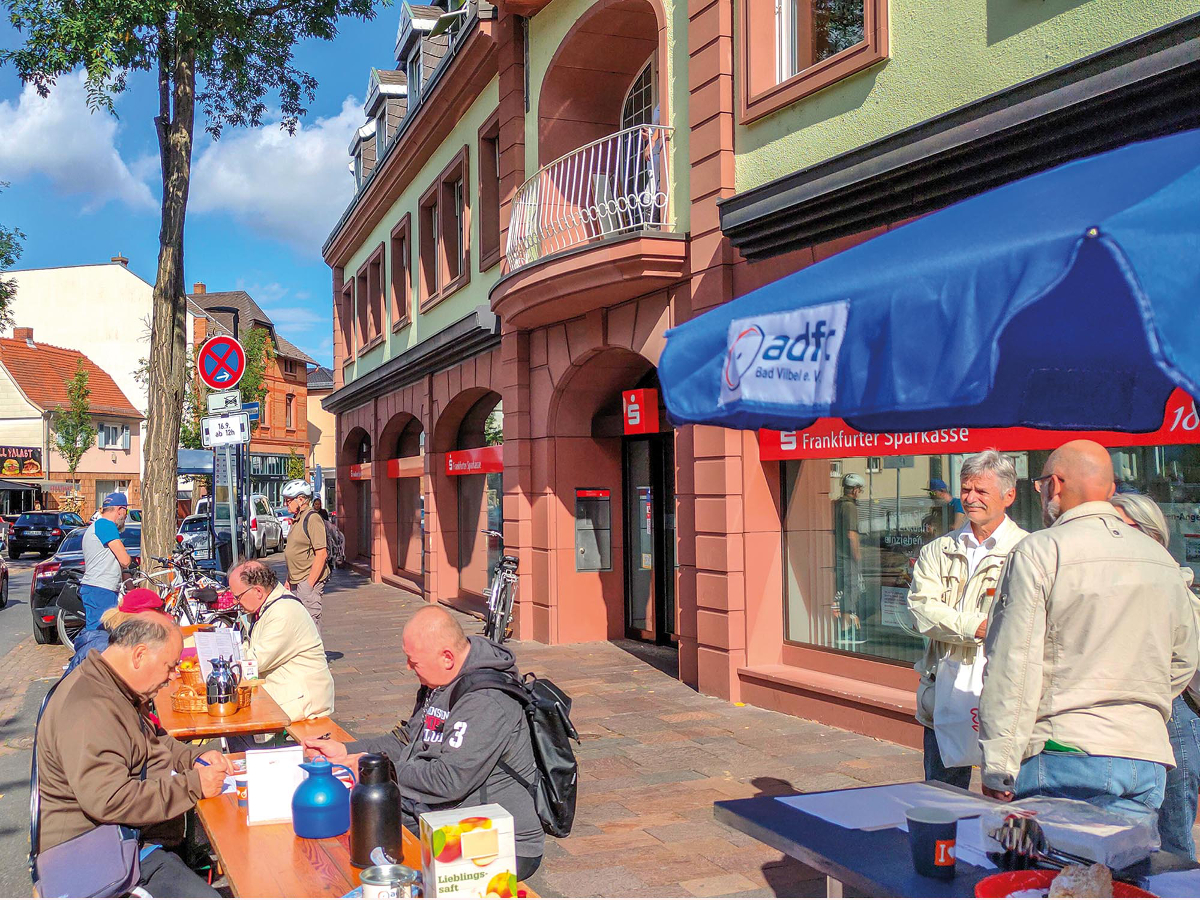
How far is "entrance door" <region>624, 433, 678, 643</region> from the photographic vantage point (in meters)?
12.1

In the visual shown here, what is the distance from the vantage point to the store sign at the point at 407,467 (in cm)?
1913

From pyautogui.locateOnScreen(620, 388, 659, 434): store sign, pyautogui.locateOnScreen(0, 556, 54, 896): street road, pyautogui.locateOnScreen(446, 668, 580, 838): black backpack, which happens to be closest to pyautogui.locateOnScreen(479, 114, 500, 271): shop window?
pyautogui.locateOnScreen(620, 388, 659, 434): store sign

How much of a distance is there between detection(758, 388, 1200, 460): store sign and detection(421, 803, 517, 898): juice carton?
2960 mm

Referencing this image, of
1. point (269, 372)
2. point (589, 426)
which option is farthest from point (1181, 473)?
point (269, 372)

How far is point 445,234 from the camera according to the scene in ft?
57.0

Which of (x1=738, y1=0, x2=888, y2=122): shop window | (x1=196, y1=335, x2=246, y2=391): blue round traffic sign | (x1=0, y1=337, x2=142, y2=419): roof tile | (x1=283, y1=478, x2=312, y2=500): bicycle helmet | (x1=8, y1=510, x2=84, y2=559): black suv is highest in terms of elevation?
(x1=0, y1=337, x2=142, y2=419): roof tile

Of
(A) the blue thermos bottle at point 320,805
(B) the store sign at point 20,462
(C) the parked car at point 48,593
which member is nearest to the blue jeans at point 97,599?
(C) the parked car at point 48,593

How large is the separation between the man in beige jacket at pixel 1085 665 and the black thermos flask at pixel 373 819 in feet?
5.86

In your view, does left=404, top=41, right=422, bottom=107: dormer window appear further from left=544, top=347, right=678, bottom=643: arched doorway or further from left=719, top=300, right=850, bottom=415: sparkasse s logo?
left=719, top=300, right=850, bottom=415: sparkasse s logo

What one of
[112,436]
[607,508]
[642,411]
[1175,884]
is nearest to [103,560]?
[607,508]

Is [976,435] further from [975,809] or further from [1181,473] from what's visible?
A: [975,809]

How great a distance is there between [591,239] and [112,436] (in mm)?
51262

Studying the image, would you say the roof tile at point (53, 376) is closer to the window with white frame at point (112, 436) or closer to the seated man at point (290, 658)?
the window with white frame at point (112, 436)

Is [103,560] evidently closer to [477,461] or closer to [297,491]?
[297,491]
